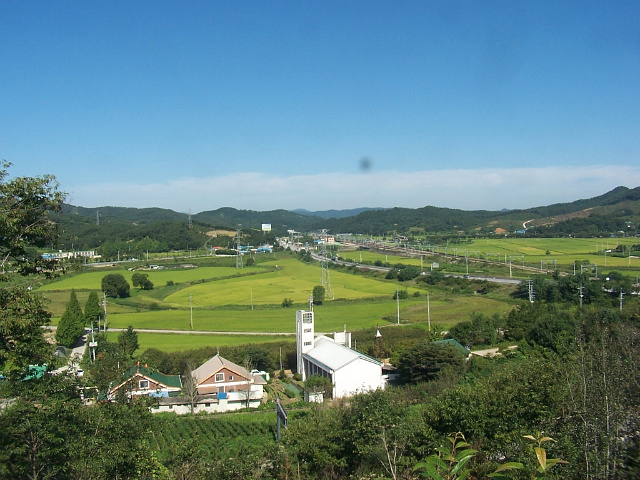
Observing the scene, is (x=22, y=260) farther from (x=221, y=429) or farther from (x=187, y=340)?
(x=187, y=340)

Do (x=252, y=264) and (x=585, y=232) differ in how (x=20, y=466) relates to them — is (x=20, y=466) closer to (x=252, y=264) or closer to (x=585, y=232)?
(x=252, y=264)

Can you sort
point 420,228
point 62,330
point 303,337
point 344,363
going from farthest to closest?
point 420,228 < point 62,330 < point 303,337 < point 344,363

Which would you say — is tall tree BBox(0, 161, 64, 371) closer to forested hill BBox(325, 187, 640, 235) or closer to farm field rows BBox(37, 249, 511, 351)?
farm field rows BBox(37, 249, 511, 351)

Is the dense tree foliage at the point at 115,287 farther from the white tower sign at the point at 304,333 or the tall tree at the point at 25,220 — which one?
the tall tree at the point at 25,220

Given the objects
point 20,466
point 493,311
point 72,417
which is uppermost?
point 72,417

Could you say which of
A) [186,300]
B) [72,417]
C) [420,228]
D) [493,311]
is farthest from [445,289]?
[420,228]

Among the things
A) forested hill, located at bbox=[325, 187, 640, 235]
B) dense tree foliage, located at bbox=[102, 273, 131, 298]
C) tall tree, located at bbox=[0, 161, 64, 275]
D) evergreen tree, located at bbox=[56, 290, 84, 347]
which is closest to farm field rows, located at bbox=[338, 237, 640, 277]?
forested hill, located at bbox=[325, 187, 640, 235]

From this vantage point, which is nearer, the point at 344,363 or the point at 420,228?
the point at 344,363
